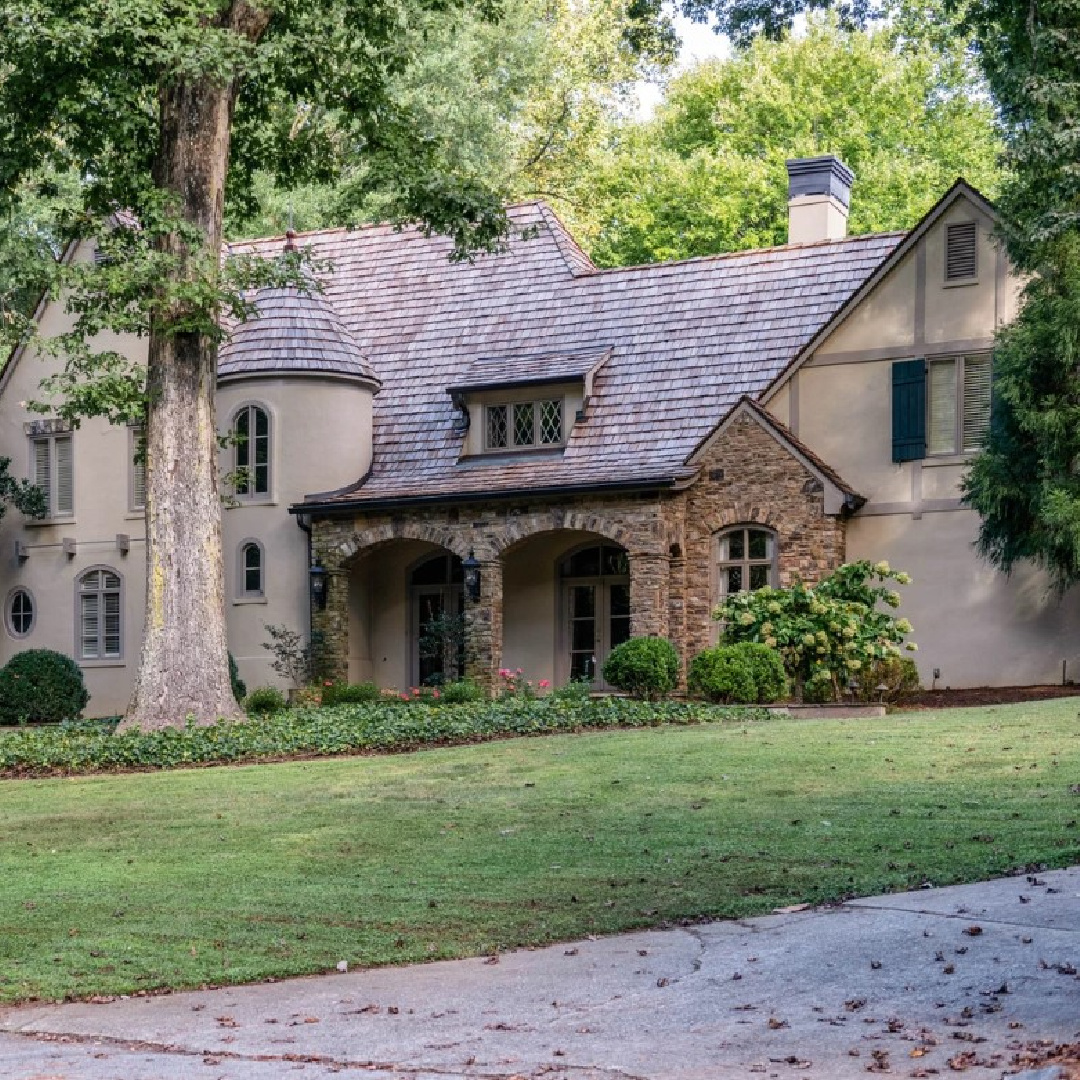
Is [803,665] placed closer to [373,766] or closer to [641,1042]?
[373,766]

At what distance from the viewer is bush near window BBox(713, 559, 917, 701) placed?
20281 mm

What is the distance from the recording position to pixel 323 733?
18391mm

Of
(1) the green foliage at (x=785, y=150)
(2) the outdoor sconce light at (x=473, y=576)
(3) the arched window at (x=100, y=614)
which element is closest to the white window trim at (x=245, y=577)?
(3) the arched window at (x=100, y=614)

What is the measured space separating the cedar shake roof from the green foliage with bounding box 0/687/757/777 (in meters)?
5.79

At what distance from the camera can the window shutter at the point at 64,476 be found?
30234mm

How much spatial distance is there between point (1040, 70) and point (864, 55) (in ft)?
76.6

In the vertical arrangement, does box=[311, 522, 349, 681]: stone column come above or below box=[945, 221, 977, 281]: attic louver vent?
below

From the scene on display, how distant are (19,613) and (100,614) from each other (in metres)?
1.83

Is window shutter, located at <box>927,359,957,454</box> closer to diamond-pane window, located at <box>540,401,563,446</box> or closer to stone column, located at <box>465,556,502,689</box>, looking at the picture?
diamond-pane window, located at <box>540,401,563,446</box>

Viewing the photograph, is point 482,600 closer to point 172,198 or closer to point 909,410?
point 909,410

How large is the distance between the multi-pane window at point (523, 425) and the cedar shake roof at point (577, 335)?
318mm

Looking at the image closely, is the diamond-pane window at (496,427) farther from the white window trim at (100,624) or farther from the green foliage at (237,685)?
the white window trim at (100,624)

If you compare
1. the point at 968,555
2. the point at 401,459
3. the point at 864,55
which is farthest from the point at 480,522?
the point at 864,55

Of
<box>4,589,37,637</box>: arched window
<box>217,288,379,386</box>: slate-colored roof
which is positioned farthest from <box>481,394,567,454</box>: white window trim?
<box>4,589,37,637</box>: arched window
